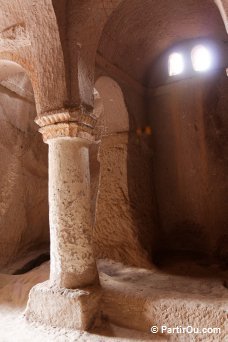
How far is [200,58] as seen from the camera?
535cm

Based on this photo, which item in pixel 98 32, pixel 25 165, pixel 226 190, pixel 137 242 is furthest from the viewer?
pixel 25 165

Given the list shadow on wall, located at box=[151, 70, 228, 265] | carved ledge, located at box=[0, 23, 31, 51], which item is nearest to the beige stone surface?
shadow on wall, located at box=[151, 70, 228, 265]

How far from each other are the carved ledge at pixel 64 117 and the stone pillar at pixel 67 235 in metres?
0.06

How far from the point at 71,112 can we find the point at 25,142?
9.24 ft

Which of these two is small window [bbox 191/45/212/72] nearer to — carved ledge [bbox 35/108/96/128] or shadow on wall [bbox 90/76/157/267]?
shadow on wall [bbox 90/76/157/267]

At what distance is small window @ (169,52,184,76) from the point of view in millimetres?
5520

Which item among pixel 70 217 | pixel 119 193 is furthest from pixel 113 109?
pixel 70 217

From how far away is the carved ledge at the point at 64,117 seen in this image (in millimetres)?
3352

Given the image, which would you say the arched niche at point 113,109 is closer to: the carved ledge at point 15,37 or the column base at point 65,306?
the carved ledge at point 15,37

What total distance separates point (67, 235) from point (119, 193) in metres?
1.60

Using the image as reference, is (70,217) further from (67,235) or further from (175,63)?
(175,63)

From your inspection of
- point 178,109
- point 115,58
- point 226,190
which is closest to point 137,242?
point 226,190

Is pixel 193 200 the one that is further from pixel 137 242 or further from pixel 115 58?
pixel 115 58

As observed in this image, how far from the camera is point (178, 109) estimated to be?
17.7 feet
